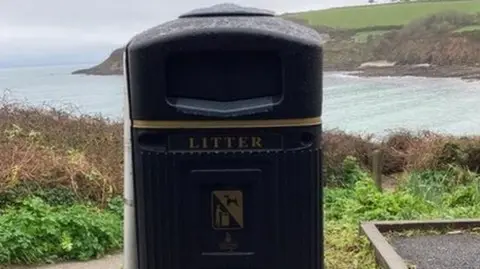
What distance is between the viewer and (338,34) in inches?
757

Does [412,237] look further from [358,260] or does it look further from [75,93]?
[75,93]

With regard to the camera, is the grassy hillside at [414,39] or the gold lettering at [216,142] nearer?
the gold lettering at [216,142]

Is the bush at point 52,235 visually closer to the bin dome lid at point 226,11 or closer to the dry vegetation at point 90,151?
the dry vegetation at point 90,151

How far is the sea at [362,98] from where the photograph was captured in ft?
42.6

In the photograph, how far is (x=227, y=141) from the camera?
2.44 m

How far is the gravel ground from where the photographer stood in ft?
15.4

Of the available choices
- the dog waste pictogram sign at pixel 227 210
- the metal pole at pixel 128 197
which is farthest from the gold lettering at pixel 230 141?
the metal pole at pixel 128 197

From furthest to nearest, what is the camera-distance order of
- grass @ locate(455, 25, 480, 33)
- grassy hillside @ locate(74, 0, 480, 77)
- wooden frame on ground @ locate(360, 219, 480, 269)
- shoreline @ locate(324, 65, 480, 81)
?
shoreline @ locate(324, 65, 480, 81)
grass @ locate(455, 25, 480, 33)
grassy hillside @ locate(74, 0, 480, 77)
wooden frame on ground @ locate(360, 219, 480, 269)

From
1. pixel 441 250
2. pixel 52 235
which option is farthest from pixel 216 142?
pixel 52 235

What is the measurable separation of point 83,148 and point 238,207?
275 inches

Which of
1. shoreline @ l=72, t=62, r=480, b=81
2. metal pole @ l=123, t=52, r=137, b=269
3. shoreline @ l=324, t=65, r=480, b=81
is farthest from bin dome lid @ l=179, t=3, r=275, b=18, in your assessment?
shoreline @ l=324, t=65, r=480, b=81

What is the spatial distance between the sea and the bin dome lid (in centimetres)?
887

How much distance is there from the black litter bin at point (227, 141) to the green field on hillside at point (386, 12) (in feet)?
63.1

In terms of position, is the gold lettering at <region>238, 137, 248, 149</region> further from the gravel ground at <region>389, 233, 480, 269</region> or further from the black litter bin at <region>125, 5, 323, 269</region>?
the gravel ground at <region>389, 233, 480, 269</region>
